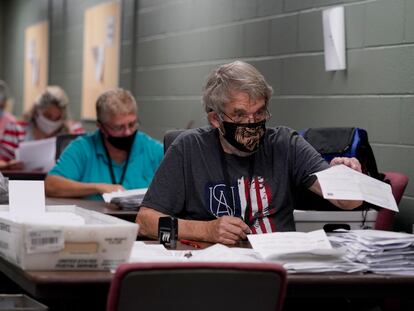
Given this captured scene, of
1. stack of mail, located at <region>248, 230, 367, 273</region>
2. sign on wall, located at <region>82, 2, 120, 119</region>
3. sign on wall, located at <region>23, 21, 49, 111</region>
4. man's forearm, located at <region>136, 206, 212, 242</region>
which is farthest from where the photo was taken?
sign on wall, located at <region>23, 21, 49, 111</region>

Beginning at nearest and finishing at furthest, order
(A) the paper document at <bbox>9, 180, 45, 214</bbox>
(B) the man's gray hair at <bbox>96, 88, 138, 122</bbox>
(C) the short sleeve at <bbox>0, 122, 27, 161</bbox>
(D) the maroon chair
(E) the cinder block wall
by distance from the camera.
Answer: (A) the paper document at <bbox>9, 180, 45, 214</bbox> < (D) the maroon chair < (E) the cinder block wall < (B) the man's gray hair at <bbox>96, 88, 138, 122</bbox> < (C) the short sleeve at <bbox>0, 122, 27, 161</bbox>

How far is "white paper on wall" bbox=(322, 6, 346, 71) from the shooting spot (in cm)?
429

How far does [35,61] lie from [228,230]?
8.52 metres

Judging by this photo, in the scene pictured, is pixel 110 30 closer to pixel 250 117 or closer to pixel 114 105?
pixel 114 105

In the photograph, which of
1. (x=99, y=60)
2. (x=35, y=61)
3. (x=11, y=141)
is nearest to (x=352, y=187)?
(x=11, y=141)

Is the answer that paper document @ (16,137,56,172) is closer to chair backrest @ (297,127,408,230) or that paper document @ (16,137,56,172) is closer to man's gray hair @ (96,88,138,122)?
man's gray hair @ (96,88,138,122)

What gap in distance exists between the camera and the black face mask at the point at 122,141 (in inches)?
186

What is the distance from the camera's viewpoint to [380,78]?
4.03m

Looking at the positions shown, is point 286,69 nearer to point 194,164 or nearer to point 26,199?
point 194,164

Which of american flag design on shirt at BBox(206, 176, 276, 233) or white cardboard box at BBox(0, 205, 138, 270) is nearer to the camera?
white cardboard box at BBox(0, 205, 138, 270)

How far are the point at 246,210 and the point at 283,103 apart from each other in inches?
71.3

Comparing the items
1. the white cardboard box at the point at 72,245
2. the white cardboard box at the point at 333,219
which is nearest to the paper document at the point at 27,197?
the white cardboard box at the point at 72,245

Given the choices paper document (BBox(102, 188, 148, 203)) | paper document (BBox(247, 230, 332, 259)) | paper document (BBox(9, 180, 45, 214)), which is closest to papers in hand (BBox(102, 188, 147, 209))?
paper document (BBox(102, 188, 148, 203))

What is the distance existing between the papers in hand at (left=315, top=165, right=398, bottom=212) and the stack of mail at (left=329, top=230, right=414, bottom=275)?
17 centimetres
